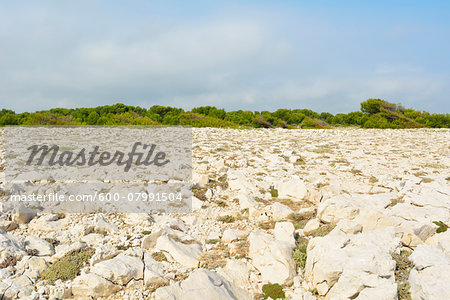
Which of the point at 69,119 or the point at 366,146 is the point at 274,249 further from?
the point at 69,119

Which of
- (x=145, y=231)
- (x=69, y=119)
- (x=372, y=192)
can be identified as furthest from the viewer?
(x=69, y=119)

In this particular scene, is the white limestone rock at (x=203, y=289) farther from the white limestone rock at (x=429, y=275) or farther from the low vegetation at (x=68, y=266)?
the white limestone rock at (x=429, y=275)

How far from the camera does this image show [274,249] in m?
4.99

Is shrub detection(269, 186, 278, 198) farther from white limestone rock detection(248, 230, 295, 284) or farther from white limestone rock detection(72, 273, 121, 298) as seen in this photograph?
white limestone rock detection(72, 273, 121, 298)

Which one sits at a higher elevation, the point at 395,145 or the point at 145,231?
the point at 395,145

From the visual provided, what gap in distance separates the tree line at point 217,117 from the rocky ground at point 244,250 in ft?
91.5

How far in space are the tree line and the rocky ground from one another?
27.9 meters

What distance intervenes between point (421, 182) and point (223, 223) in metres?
6.86

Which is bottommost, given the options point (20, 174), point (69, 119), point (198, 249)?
point (198, 249)

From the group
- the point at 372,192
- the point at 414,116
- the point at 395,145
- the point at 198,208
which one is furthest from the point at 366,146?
the point at 414,116

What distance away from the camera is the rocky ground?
4.27 meters

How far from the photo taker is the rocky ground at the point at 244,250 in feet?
14.0

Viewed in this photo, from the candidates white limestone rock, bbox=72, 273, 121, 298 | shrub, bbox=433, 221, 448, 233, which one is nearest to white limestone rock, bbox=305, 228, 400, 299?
shrub, bbox=433, 221, 448, 233

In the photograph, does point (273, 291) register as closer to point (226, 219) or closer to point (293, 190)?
point (226, 219)
